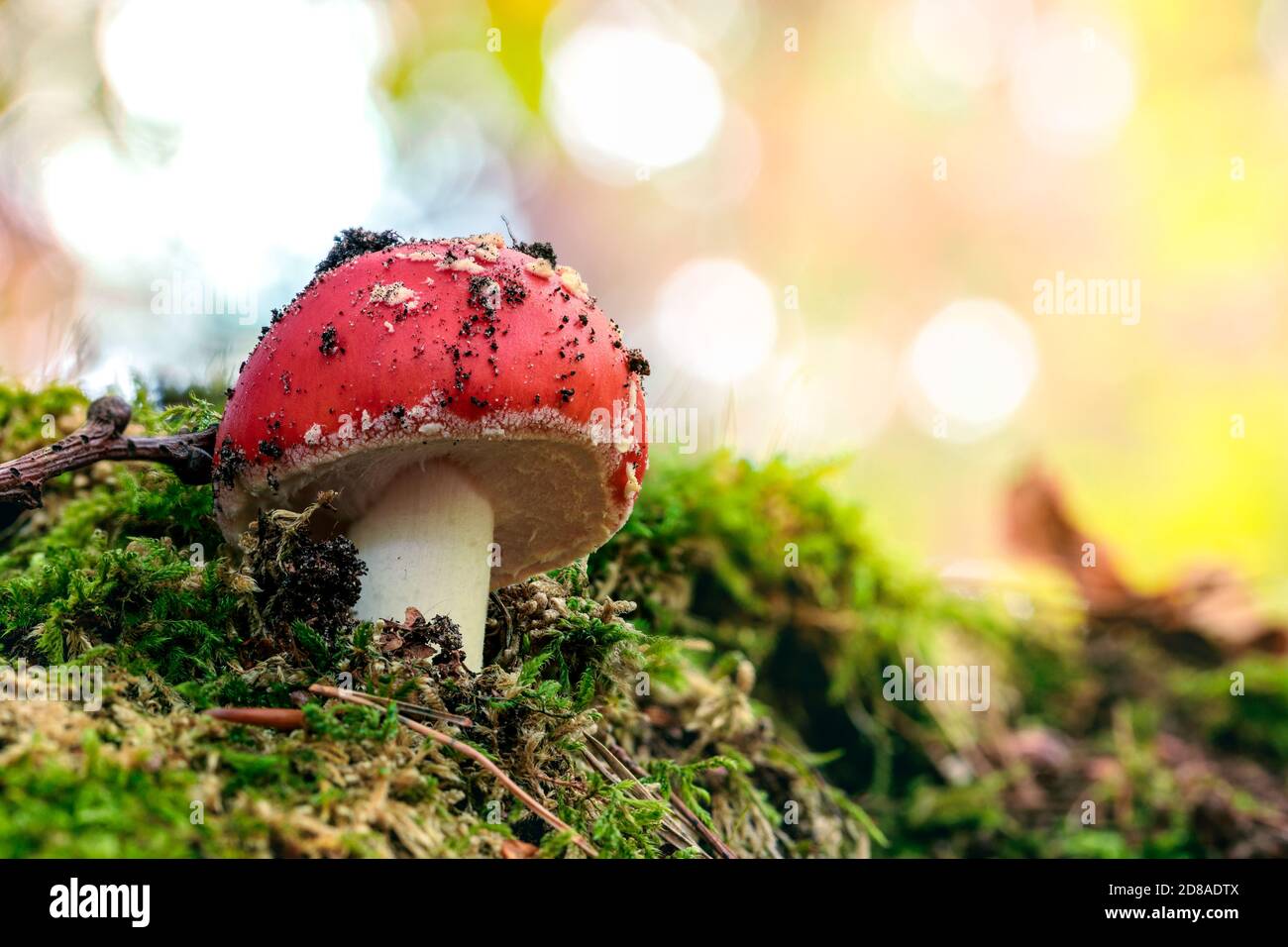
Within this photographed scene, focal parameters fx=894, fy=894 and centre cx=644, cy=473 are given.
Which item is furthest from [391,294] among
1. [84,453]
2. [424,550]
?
[84,453]

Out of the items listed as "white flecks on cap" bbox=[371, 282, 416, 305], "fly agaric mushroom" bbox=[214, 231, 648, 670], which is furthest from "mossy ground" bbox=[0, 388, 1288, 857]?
"white flecks on cap" bbox=[371, 282, 416, 305]

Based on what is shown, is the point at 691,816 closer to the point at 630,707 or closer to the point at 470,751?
the point at 630,707

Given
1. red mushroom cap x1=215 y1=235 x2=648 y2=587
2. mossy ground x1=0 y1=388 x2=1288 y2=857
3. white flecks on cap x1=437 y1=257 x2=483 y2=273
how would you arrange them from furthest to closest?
white flecks on cap x1=437 y1=257 x2=483 y2=273, red mushroom cap x1=215 y1=235 x2=648 y2=587, mossy ground x1=0 y1=388 x2=1288 y2=857

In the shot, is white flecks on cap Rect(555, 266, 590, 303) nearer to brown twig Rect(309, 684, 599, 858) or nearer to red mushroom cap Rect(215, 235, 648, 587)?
red mushroom cap Rect(215, 235, 648, 587)

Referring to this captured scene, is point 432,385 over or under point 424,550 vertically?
over

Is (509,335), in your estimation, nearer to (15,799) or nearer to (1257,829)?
(15,799)

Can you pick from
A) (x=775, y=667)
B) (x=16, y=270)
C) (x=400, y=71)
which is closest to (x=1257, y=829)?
(x=775, y=667)

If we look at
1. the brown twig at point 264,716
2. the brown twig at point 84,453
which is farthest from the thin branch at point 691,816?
the brown twig at point 84,453
